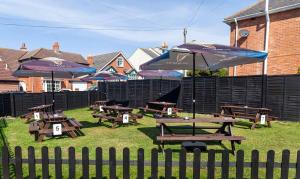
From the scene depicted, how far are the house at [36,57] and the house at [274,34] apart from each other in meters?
→ 30.2

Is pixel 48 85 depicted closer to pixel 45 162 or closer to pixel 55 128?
pixel 55 128

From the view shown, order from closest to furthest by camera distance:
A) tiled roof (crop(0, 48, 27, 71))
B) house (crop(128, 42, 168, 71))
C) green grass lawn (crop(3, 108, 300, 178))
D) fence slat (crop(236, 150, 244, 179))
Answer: fence slat (crop(236, 150, 244, 179))
green grass lawn (crop(3, 108, 300, 178))
tiled roof (crop(0, 48, 27, 71))
house (crop(128, 42, 168, 71))

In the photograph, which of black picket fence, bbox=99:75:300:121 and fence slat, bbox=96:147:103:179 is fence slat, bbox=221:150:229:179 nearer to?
fence slat, bbox=96:147:103:179

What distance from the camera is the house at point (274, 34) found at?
16.2 meters

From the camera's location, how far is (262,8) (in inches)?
707

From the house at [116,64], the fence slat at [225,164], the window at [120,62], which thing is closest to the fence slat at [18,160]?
the fence slat at [225,164]

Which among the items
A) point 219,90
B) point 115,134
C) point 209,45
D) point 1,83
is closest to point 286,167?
point 209,45

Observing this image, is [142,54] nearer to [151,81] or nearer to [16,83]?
[16,83]

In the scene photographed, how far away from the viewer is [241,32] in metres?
18.8

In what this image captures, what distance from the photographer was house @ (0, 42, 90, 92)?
40031mm

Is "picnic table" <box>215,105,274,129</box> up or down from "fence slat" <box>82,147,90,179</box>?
down

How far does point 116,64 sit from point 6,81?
61.6ft

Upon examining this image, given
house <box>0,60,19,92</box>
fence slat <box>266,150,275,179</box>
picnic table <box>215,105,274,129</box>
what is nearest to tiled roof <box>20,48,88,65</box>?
house <box>0,60,19,92</box>

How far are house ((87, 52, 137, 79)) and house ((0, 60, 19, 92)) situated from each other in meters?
14.3
